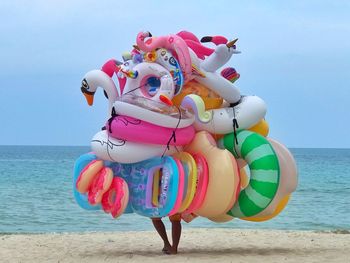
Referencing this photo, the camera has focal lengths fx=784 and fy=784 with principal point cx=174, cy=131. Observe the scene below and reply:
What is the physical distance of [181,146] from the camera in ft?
28.5

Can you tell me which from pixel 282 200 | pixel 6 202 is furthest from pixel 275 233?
pixel 6 202

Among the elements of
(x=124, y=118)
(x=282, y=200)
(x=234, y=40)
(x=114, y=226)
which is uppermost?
(x=234, y=40)

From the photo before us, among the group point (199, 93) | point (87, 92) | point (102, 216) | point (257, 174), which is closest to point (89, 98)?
point (87, 92)

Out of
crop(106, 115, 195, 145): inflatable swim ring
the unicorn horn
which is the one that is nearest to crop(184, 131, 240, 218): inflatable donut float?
crop(106, 115, 195, 145): inflatable swim ring

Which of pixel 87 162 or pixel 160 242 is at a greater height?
pixel 87 162

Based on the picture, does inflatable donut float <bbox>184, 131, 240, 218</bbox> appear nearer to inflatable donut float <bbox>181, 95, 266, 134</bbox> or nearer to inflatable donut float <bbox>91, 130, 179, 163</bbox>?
inflatable donut float <bbox>181, 95, 266, 134</bbox>

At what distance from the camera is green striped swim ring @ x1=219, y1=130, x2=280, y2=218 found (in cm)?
852

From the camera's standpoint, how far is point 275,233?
12211 millimetres

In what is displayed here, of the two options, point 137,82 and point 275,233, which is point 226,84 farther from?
point 275,233

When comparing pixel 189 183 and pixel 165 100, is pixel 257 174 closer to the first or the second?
pixel 189 183

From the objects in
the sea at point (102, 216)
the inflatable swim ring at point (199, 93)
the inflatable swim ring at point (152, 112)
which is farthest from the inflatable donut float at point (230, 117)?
the sea at point (102, 216)

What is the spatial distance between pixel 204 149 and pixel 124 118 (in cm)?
94

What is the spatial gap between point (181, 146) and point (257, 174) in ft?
2.92

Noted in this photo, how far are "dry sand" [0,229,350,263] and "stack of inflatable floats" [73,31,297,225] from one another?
1.83 feet
